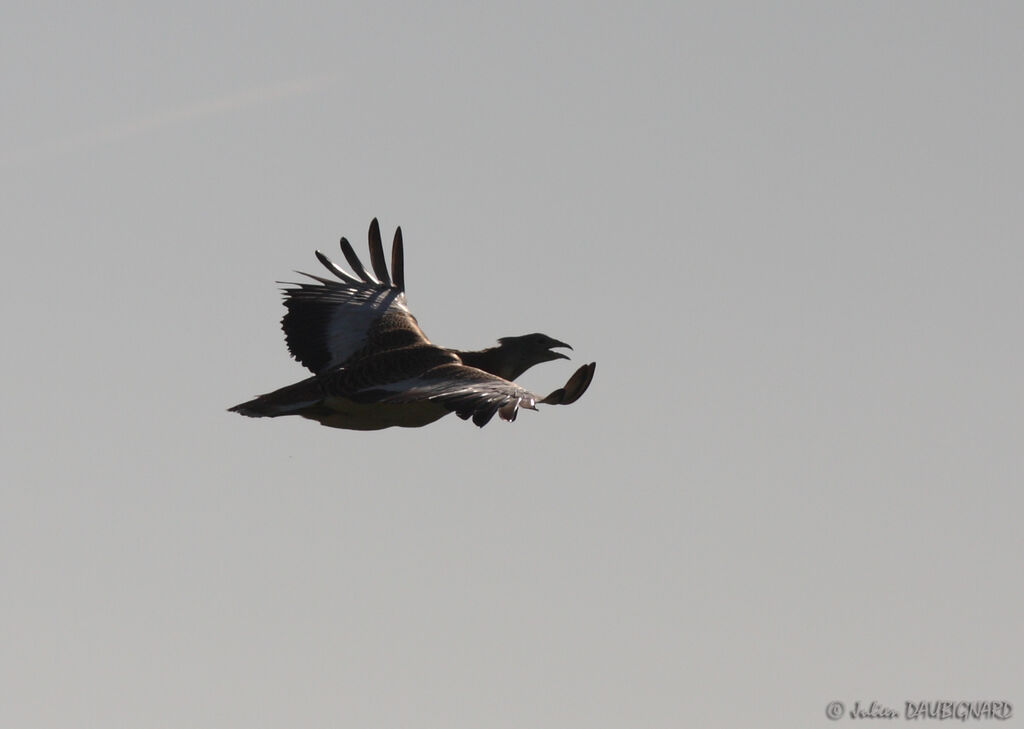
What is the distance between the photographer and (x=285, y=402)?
23328mm

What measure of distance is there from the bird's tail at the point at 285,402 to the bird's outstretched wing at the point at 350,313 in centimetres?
134

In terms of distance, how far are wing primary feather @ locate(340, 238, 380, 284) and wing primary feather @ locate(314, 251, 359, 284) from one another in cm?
17

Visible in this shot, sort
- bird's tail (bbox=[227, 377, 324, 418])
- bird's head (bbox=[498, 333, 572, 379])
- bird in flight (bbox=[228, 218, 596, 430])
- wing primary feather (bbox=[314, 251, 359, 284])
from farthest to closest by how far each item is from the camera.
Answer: wing primary feather (bbox=[314, 251, 359, 284]) → bird's head (bbox=[498, 333, 572, 379]) → bird's tail (bbox=[227, 377, 324, 418]) → bird in flight (bbox=[228, 218, 596, 430])

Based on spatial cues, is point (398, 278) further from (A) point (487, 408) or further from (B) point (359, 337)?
(A) point (487, 408)

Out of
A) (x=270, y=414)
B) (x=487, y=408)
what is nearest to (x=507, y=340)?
(x=270, y=414)

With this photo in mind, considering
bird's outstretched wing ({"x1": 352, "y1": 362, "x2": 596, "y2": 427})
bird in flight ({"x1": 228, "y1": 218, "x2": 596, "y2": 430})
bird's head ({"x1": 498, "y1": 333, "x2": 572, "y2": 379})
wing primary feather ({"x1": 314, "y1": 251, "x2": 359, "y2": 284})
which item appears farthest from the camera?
wing primary feather ({"x1": 314, "y1": 251, "x2": 359, "y2": 284})

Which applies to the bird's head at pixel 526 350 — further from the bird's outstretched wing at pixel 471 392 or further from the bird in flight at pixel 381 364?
the bird's outstretched wing at pixel 471 392

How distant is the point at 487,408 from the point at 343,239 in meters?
9.56

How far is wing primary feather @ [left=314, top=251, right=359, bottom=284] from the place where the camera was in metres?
27.8

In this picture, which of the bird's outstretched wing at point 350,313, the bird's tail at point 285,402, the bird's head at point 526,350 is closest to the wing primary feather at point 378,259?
the bird's outstretched wing at point 350,313

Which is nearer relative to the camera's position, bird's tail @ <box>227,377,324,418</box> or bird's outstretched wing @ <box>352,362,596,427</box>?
bird's outstretched wing @ <box>352,362,596,427</box>

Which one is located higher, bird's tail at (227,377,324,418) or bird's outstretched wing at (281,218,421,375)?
bird's outstretched wing at (281,218,421,375)

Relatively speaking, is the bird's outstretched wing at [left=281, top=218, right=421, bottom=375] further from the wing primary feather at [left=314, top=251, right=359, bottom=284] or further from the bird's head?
the bird's head

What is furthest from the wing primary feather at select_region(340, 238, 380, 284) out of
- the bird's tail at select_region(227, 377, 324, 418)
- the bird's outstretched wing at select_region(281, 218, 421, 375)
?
the bird's tail at select_region(227, 377, 324, 418)
